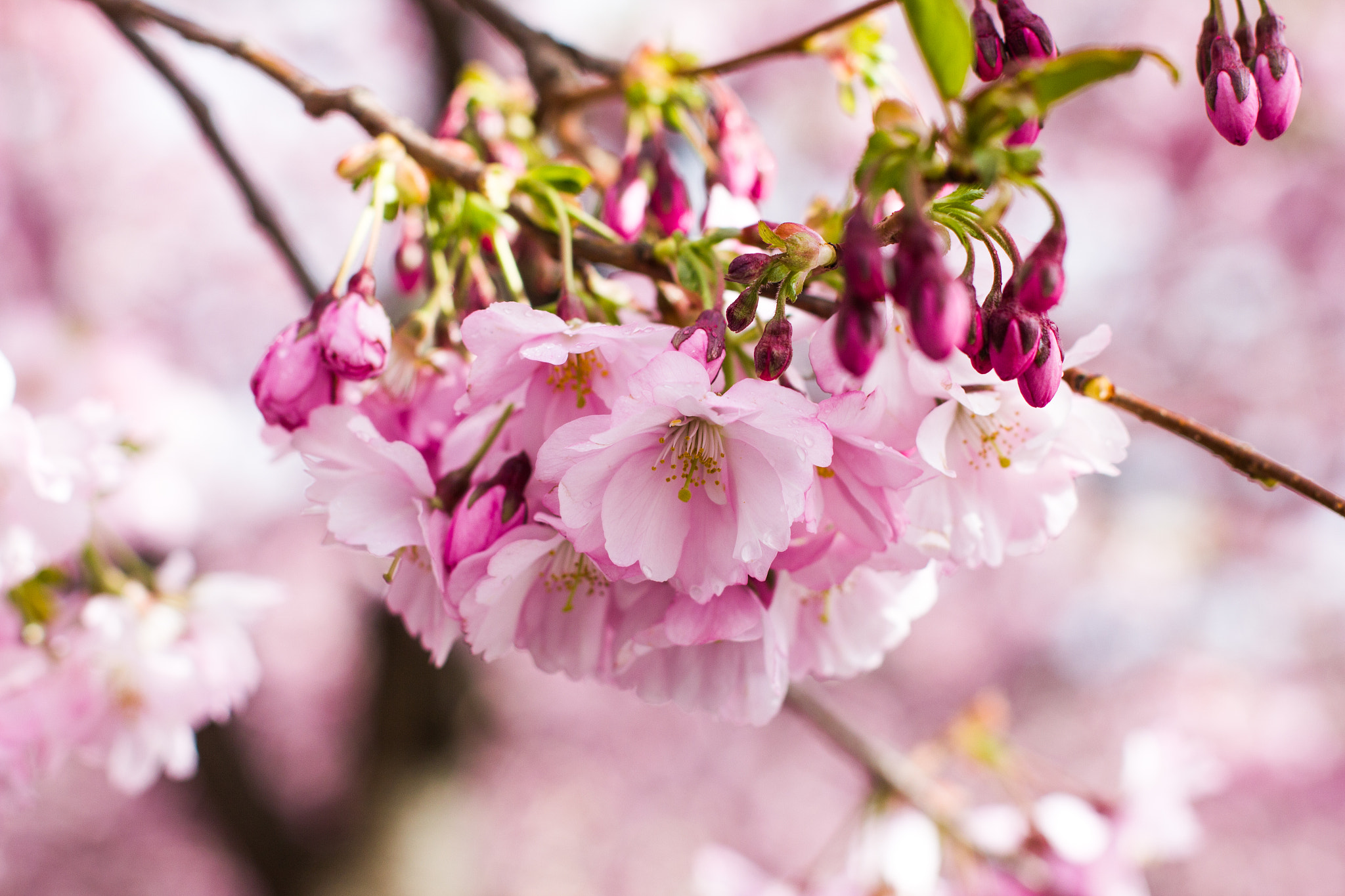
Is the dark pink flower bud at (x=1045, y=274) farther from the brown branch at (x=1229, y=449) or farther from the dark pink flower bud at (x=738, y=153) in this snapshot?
the dark pink flower bud at (x=738, y=153)

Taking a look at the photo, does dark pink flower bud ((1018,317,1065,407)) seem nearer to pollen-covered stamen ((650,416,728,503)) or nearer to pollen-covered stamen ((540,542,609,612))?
pollen-covered stamen ((650,416,728,503))

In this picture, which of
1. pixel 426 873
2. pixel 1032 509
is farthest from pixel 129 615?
pixel 426 873

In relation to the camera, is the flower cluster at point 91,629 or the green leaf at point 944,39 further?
the flower cluster at point 91,629

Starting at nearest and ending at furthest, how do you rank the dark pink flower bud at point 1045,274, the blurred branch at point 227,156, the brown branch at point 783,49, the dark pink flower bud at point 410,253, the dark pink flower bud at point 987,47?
the dark pink flower bud at point 1045,274 → the dark pink flower bud at point 987,47 → the brown branch at point 783,49 → the dark pink flower bud at point 410,253 → the blurred branch at point 227,156

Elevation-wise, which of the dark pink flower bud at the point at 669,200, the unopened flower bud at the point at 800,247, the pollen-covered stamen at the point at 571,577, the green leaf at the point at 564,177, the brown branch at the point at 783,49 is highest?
the brown branch at the point at 783,49

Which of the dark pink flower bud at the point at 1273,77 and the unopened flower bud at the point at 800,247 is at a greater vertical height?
the dark pink flower bud at the point at 1273,77

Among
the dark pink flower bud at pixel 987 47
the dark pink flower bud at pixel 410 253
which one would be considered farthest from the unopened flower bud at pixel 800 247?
the dark pink flower bud at pixel 410 253

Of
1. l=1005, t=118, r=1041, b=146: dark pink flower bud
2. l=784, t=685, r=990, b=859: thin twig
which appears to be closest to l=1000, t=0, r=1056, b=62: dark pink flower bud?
l=1005, t=118, r=1041, b=146: dark pink flower bud
